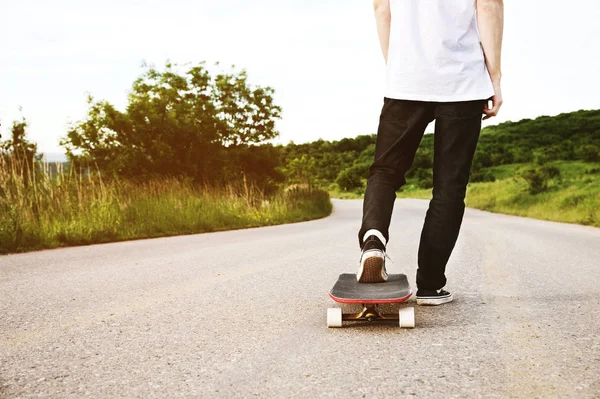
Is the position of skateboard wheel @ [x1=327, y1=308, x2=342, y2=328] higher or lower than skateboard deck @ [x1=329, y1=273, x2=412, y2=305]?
lower

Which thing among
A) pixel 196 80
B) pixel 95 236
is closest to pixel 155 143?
pixel 196 80

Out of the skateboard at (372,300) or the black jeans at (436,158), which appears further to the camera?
the black jeans at (436,158)

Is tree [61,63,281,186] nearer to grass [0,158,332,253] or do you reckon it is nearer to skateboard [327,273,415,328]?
grass [0,158,332,253]

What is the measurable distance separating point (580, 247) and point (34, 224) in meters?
7.28

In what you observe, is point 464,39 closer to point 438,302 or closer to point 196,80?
point 438,302

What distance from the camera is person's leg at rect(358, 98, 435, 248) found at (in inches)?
116

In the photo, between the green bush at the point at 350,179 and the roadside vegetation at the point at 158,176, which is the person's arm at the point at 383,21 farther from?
the green bush at the point at 350,179

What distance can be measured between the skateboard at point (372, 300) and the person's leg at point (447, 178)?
397 mm

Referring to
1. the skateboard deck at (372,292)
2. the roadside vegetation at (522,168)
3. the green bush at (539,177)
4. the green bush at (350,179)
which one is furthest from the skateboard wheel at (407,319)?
the green bush at (350,179)

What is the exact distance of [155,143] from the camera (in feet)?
71.3

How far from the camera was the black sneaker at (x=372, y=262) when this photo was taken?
2.70 meters

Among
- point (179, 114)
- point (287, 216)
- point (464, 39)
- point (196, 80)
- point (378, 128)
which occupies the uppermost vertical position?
point (196, 80)

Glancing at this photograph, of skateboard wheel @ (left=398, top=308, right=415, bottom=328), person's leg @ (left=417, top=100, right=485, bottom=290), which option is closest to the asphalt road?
skateboard wheel @ (left=398, top=308, right=415, bottom=328)

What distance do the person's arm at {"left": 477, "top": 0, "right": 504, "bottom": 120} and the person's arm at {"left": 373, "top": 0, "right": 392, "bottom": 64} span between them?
51cm
